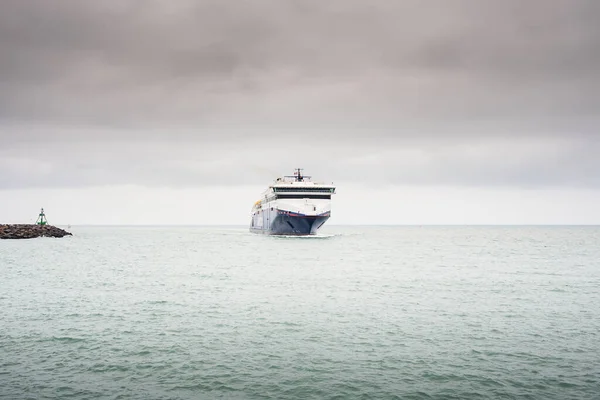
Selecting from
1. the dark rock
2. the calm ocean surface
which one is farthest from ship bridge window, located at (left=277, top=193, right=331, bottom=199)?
the dark rock

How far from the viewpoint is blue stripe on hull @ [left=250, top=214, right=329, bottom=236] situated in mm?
119812

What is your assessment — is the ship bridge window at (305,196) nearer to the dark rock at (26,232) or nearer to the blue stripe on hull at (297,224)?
the blue stripe on hull at (297,224)

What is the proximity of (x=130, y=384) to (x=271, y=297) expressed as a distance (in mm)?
20195

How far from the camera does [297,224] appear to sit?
402 feet

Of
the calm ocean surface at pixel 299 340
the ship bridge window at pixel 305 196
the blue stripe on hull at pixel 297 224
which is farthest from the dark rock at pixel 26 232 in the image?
the calm ocean surface at pixel 299 340

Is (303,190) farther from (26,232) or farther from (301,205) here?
(26,232)

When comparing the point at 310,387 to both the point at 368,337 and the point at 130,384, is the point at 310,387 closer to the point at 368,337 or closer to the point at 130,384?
the point at 130,384

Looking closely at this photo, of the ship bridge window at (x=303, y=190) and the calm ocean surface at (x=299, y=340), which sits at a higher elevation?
the ship bridge window at (x=303, y=190)

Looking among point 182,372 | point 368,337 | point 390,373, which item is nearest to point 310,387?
point 390,373

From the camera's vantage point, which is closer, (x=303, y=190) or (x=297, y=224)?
(x=303, y=190)

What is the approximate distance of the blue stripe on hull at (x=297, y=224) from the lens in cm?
11981

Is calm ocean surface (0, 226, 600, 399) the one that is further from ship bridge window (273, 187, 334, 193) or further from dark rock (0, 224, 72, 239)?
dark rock (0, 224, 72, 239)

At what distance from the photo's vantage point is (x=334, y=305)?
33.2m

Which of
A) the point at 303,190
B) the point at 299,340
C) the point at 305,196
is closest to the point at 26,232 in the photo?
the point at 303,190
